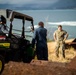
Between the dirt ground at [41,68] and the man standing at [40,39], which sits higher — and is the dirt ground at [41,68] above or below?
above

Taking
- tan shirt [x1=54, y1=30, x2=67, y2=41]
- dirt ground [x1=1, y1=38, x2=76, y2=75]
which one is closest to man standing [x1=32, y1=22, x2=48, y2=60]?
tan shirt [x1=54, y1=30, x2=67, y2=41]

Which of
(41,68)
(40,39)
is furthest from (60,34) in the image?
(41,68)

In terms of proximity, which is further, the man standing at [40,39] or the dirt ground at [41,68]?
the man standing at [40,39]

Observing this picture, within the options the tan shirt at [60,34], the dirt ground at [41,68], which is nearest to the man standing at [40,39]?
the tan shirt at [60,34]

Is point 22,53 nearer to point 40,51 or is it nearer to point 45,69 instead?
point 40,51

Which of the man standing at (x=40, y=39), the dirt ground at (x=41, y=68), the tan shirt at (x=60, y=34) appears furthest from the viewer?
the tan shirt at (x=60, y=34)

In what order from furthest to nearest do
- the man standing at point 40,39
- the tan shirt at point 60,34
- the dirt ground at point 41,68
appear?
the tan shirt at point 60,34
the man standing at point 40,39
the dirt ground at point 41,68

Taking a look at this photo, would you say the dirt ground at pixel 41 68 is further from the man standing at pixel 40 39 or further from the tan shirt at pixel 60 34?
the tan shirt at pixel 60 34

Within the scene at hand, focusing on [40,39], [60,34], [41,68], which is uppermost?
[41,68]

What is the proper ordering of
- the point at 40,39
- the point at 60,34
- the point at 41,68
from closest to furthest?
the point at 41,68 → the point at 40,39 → the point at 60,34

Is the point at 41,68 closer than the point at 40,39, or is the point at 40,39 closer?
the point at 41,68

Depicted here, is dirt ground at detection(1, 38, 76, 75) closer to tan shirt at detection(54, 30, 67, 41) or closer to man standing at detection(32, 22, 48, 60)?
man standing at detection(32, 22, 48, 60)

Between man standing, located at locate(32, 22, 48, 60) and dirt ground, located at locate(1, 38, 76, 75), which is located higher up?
dirt ground, located at locate(1, 38, 76, 75)

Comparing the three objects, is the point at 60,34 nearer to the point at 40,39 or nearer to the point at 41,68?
the point at 40,39
